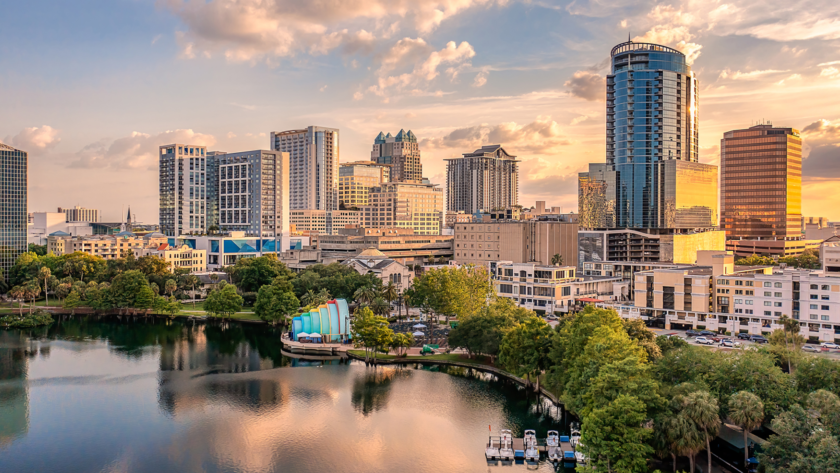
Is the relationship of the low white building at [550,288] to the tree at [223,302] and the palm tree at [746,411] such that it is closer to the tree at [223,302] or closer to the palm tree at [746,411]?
the tree at [223,302]

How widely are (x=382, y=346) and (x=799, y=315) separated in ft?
126

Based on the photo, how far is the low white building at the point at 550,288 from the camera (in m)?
74.1

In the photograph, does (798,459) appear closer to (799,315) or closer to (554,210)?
(799,315)

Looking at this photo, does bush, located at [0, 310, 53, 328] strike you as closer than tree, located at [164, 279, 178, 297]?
Yes

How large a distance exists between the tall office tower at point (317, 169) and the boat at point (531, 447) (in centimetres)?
16247

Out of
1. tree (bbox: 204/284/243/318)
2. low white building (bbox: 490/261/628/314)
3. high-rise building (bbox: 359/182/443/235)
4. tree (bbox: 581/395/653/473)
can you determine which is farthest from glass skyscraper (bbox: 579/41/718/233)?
tree (bbox: 581/395/653/473)

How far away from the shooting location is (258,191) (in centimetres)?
14238

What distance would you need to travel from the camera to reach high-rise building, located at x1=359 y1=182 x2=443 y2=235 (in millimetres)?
177500

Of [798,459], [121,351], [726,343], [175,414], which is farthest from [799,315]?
[121,351]

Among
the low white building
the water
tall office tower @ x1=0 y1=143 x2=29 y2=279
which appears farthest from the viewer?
tall office tower @ x1=0 y1=143 x2=29 y2=279

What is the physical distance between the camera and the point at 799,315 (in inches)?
2237

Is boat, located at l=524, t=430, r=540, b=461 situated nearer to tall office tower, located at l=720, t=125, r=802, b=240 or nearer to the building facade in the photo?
the building facade

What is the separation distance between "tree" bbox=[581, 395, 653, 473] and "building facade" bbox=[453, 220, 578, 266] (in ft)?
223

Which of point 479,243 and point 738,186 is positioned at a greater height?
point 738,186
